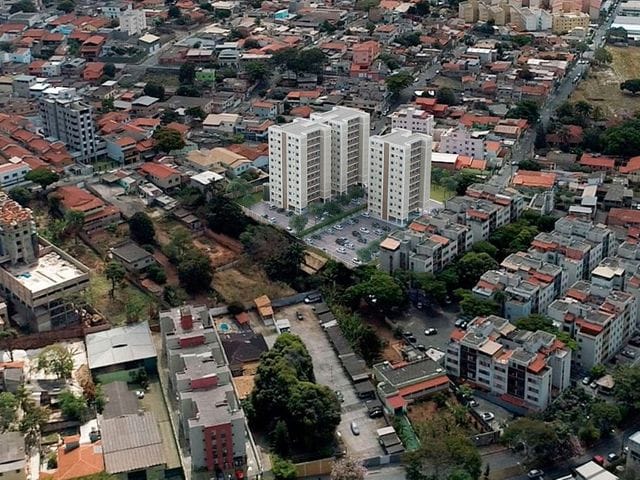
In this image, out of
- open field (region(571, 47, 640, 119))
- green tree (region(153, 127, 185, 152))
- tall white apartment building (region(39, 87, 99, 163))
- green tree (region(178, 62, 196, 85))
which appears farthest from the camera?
green tree (region(178, 62, 196, 85))

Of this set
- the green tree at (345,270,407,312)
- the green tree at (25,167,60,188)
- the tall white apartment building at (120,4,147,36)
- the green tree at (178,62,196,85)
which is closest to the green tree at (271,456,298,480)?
the green tree at (345,270,407,312)

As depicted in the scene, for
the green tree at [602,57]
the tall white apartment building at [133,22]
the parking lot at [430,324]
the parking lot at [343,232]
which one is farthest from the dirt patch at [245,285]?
the green tree at [602,57]

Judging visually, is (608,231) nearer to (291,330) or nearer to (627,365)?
(627,365)

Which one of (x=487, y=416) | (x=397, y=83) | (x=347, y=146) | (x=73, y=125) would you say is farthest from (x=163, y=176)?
(x=487, y=416)

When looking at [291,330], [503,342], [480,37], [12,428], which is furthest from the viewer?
[480,37]

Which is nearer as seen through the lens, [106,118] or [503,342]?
[503,342]

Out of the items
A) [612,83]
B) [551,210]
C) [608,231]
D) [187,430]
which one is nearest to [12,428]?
[187,430]

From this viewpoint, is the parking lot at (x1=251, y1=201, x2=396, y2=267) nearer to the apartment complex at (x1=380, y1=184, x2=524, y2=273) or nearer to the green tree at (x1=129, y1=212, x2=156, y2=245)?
the apartment complex at (x1=380, y1=184, x2=524, y2=273)

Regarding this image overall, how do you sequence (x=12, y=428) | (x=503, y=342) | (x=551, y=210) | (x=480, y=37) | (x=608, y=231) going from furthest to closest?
(x=480, y=37) < (x=551, y=210) < (x=608, y=231) < (x=503, y=342) < (x=12, y=428)
